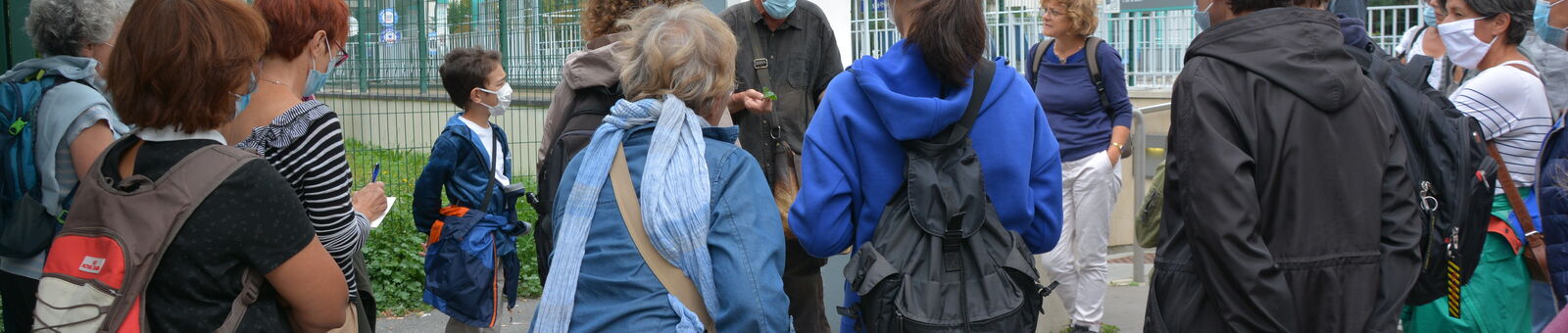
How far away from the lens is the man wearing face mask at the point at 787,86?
184 inches

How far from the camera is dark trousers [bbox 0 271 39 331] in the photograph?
3.86 meters

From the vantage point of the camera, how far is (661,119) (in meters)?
2.90

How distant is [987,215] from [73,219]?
2.09 meters

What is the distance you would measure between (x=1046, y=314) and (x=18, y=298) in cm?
443

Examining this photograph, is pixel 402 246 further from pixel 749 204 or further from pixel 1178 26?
pixel 1178 26

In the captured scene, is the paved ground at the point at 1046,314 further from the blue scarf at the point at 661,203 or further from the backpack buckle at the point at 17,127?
the blue scarf at the point at 661,203

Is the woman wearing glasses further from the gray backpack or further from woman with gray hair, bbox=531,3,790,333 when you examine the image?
the gray backpack

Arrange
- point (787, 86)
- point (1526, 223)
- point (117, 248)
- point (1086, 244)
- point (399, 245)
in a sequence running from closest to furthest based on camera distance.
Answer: point (117, 248)
point (1526, 223)
point (787, 86)
point (1086, 244)
point (399, 245)

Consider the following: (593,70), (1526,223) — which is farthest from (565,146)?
(1526,223)

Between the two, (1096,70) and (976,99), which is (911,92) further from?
(1096,70)

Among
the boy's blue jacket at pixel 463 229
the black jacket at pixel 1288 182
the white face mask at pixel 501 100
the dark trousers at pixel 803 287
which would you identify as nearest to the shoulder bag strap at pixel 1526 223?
the black jacket at pixel 1288 182

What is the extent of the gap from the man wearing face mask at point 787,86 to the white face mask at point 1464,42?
2195 mm

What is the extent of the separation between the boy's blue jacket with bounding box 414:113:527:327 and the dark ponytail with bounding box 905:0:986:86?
235cm

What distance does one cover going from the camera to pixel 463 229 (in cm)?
486
